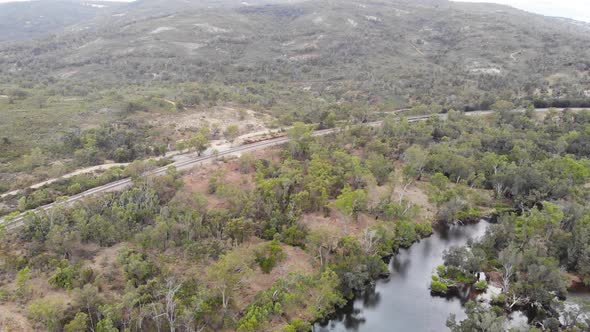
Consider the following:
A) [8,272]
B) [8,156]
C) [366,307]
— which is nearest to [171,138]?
[8,156]

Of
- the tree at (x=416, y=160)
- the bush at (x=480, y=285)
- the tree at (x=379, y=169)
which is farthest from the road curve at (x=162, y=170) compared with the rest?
the bush at (x=480, y=285)

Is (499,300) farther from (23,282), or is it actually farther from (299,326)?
(23,282)

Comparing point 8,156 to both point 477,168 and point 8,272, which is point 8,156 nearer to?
point 8,272

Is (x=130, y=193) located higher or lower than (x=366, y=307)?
higher

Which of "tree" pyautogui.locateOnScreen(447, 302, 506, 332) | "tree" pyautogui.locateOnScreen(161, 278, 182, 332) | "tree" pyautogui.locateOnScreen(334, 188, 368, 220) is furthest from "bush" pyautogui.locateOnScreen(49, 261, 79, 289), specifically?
"tree" pyautogui.locateOnScreen(447, 302, 506, 332)

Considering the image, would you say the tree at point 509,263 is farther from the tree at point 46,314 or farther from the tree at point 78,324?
the tree at point 46,314

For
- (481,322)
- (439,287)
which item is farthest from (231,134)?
(481,322)
